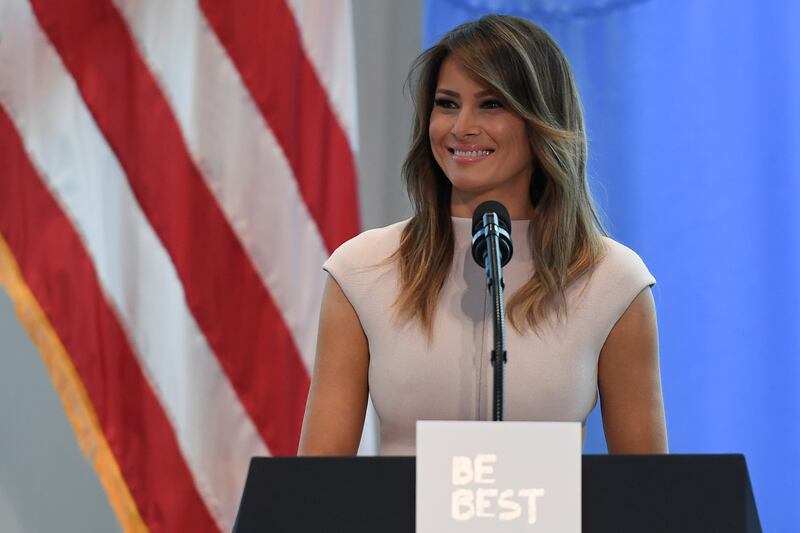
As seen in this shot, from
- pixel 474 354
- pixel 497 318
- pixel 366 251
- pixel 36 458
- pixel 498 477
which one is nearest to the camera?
pixel 498 477

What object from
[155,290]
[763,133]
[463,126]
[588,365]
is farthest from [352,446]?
[763,133]

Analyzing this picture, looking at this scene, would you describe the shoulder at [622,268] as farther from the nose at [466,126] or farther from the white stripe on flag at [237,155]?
the white stripe on flag at [237,155]

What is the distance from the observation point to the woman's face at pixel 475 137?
161cm

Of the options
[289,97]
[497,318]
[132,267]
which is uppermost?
[289,97]

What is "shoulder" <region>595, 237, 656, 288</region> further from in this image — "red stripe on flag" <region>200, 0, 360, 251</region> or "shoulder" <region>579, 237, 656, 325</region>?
"red stripe on flag" <region>200, 0, 360, 251</region>

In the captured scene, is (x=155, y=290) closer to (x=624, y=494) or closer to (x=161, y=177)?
(x=161, y=177)

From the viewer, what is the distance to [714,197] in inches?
90.0

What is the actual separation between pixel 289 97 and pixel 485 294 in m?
0.95

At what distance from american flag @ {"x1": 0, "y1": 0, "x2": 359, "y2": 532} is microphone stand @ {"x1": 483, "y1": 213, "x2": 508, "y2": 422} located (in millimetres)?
1191

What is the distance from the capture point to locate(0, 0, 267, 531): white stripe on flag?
90.6 inches

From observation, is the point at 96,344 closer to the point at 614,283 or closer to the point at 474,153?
the point at 474,153

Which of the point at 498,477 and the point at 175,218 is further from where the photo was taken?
the point at 175,218

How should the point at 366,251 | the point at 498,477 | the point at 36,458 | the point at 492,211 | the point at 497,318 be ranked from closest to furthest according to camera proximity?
the point at 498,477
the point at 497,318
the point at 492,211
the point at 366,251
the point at 36,458

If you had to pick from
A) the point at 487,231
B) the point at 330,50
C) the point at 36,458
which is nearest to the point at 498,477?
the point at 487,231
